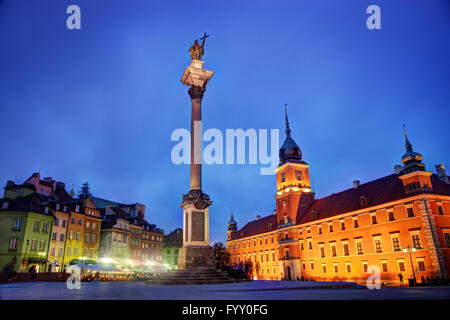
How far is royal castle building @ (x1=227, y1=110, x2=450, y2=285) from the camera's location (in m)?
37.4

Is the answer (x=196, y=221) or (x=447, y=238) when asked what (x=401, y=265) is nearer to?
(x=447, y=238)

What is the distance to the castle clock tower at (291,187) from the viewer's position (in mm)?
65312

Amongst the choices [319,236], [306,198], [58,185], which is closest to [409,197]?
[319,236]

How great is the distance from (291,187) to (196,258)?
4978 centimetres

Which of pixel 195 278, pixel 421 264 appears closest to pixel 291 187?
pixel 421 264

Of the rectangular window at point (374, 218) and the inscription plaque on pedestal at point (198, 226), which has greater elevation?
the rectangular window at point (374, 218)

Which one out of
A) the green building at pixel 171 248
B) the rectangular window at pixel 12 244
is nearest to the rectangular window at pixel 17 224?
the rectangular window at pixel 12 244

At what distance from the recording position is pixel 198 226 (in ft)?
67.7

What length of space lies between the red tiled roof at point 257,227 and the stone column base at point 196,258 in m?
56.4

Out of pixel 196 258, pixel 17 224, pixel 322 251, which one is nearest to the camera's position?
pixel 196 258

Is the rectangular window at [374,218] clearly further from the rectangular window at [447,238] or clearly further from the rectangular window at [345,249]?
the rectangular window at [447,238]

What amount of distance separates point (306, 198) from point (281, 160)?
11.3 metres

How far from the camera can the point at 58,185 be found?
55.4 metres
